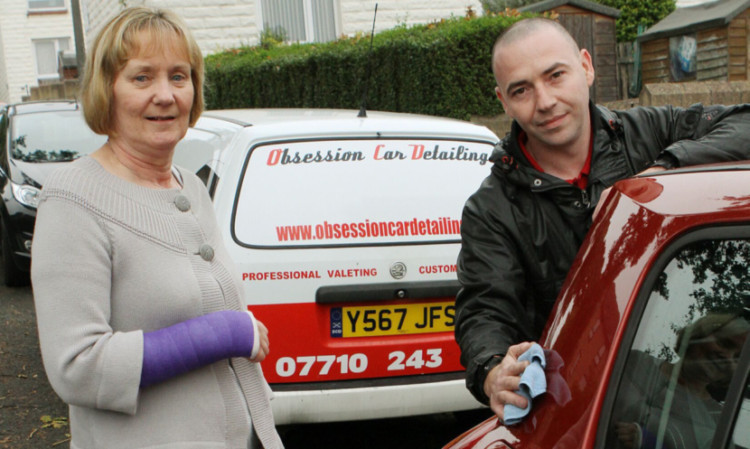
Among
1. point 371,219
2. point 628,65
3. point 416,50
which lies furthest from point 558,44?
point 628,65

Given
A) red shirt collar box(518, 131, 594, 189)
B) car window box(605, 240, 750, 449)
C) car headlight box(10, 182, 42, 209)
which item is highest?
red shirt collar box(518, 131, 594, 189)

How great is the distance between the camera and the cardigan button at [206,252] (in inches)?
88.1

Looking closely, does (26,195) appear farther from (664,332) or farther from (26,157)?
(664,332)

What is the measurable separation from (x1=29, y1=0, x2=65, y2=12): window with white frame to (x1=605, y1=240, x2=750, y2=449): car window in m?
39.0

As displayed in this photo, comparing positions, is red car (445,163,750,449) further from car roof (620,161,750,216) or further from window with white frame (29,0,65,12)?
window with white frame (29,0,65,12)

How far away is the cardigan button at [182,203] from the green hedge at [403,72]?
6191 millimetres

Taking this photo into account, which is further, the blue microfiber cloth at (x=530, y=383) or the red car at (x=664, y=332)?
the blue microfiber cloth at (x=530, y=383)

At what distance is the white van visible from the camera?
4.09 m

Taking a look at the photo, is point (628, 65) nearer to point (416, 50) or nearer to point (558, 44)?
point (416, 50)

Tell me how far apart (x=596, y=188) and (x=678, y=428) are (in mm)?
1040

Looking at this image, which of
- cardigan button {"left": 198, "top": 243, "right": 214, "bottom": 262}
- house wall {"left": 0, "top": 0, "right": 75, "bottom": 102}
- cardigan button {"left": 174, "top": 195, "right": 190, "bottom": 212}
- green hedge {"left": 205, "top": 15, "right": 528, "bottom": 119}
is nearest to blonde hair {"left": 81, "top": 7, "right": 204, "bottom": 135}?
cardigan button {"left": 174, "top": 195, "right": 190, "bottom": 212}

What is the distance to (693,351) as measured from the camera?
5.13 ft

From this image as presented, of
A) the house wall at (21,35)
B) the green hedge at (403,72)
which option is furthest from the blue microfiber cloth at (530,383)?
the house wall at (21,35)

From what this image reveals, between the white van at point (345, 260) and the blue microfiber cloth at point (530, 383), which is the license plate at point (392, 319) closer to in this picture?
the white van at point (345, 260)
